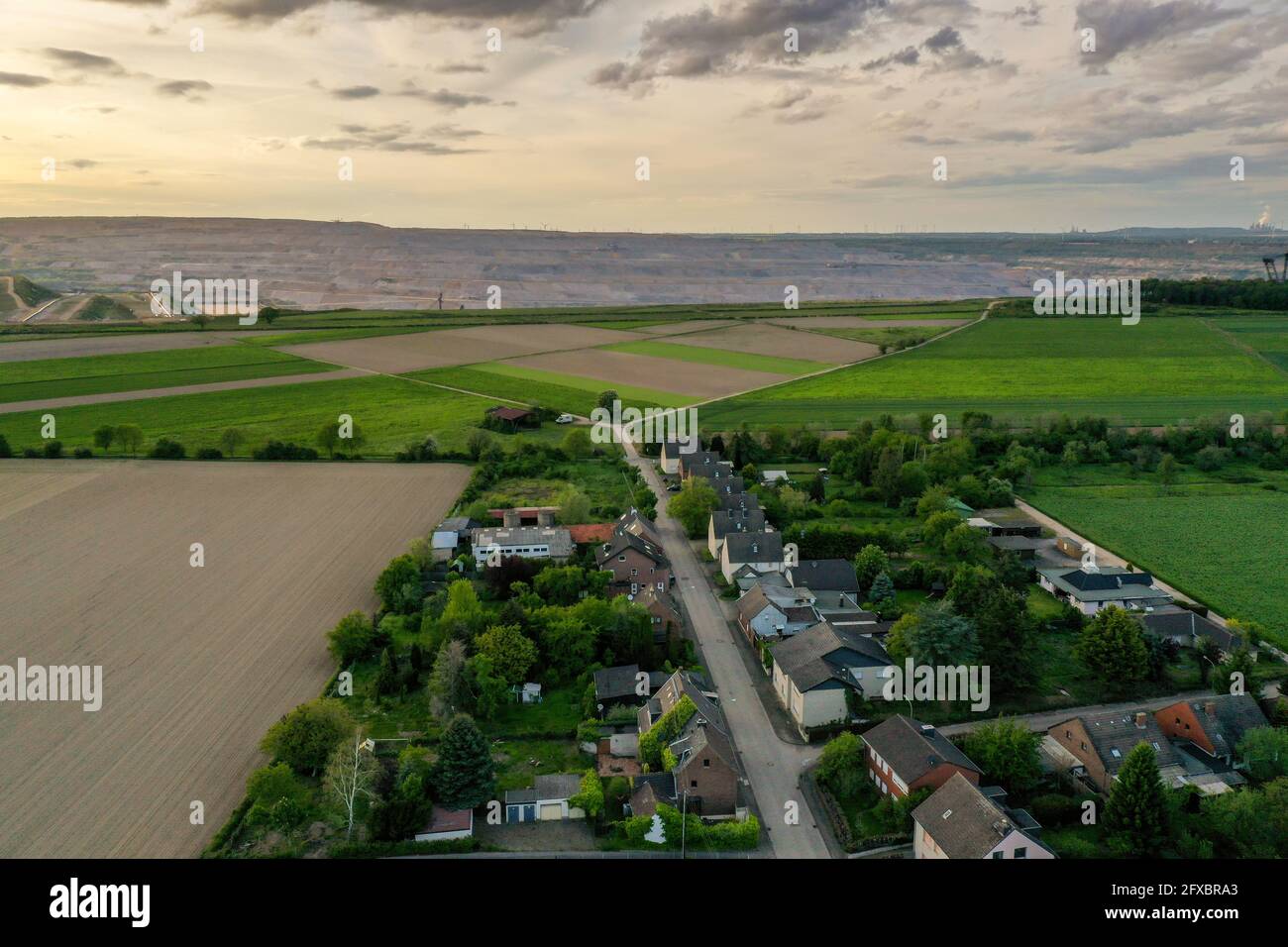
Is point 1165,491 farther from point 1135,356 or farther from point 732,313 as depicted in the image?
point 732,313

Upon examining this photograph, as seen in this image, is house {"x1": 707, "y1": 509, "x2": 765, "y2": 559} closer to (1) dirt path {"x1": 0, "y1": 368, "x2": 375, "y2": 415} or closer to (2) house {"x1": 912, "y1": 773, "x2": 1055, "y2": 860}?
(2) house {"x1": 912, "y1": 773, "x2": 1055, "y2": 860}

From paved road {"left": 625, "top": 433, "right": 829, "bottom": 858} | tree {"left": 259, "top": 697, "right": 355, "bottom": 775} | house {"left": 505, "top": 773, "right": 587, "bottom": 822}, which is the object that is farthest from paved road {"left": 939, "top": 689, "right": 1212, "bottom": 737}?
tree {"left": 259, "top": 697, "right": 355, "bottom": 775}

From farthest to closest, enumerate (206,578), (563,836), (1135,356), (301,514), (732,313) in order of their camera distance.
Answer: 1. (732,313)
2. (1135,356)
3. (301,514)
4. (206,578)
5. (563,836)

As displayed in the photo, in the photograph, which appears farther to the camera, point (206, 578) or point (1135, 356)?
point (1135, 356)

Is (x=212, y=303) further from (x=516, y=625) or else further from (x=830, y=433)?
(x=516, y=625)

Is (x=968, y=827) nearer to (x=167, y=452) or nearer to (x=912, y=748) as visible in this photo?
(x=912, y=748)

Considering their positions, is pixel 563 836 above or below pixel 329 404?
below
